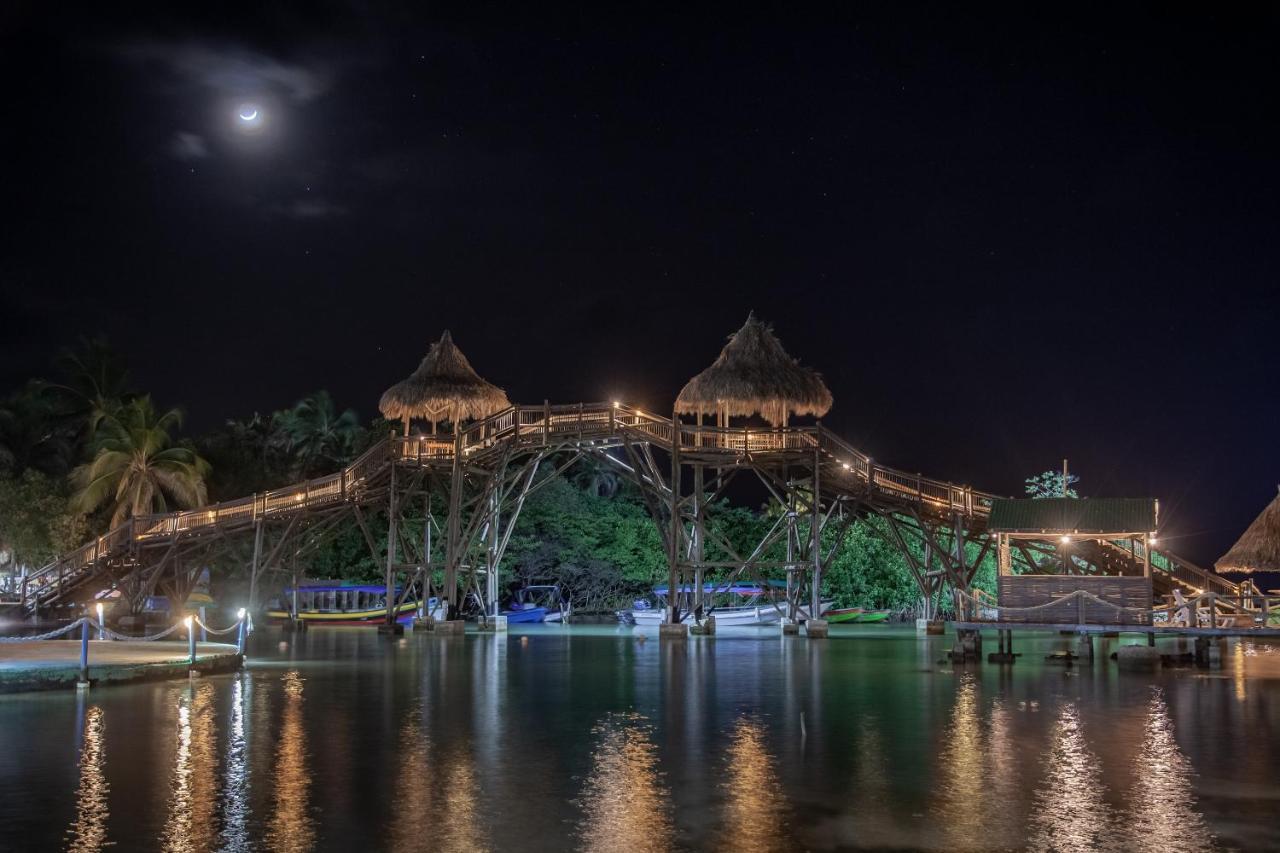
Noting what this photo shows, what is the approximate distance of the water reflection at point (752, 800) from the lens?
8688mm

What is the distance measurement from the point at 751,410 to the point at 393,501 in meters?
11.9

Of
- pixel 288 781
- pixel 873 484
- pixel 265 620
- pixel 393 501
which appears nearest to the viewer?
pixel 288 781

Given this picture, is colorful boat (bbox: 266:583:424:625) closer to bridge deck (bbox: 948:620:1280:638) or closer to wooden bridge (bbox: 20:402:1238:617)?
wooden bridge (bbox: 20:402:1238:617)

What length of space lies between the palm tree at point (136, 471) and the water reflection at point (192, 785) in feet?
99.8

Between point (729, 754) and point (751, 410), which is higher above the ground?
point (751, 410)

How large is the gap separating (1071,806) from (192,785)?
23.7ft

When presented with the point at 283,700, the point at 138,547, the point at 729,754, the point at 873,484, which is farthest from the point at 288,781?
the point at 138,547

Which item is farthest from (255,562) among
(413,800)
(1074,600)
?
(413,800)

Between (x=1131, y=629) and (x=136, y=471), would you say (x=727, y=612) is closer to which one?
(x=136, y=471)

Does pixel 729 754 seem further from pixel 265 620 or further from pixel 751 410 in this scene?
pixel 265 620

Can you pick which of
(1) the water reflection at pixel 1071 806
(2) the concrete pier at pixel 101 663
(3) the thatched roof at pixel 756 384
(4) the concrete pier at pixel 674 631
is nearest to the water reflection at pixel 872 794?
(1) the water reflection at pixel 1071 806

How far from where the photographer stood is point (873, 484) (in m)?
37.5

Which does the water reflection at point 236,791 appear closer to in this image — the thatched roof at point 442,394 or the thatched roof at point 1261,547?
the thatched roof at point 1261,547

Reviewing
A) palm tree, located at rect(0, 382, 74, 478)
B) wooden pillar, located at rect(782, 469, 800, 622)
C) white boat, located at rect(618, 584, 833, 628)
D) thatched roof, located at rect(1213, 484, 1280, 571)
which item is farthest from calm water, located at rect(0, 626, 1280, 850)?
palm tree, located at rect(0, 382, 74, 478)
